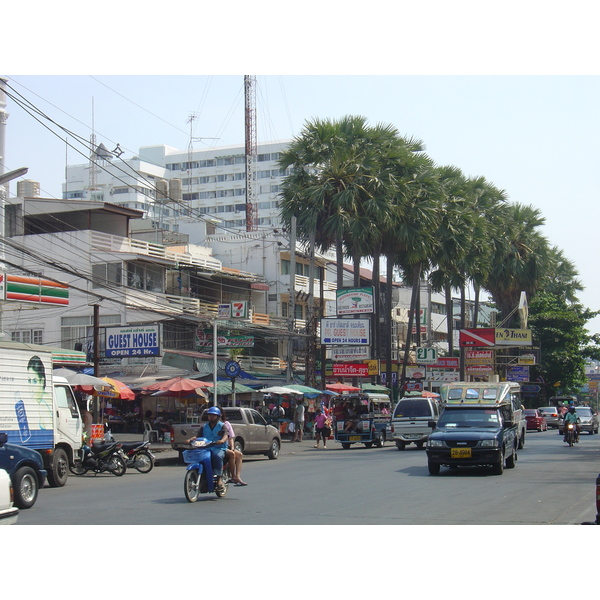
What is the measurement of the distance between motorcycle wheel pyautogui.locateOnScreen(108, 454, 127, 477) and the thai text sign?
22011 millimetres

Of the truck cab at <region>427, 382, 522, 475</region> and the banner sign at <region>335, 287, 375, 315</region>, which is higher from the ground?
the banner sign at <region>335, 287, 375, 315</region>

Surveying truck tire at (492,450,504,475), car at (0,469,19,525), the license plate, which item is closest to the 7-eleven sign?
truck tire at (492,450,504,475)

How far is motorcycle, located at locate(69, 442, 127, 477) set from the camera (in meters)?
21.0

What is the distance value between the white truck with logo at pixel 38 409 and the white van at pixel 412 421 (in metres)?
13.4

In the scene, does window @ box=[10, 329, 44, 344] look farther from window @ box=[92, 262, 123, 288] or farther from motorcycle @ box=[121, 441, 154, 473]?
motorcycle @ box=[121, 441, 154, 473]

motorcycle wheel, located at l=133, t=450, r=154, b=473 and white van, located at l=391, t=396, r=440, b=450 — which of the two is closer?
motorcycle wheel, located at l=133, t=450, r=154, b=473

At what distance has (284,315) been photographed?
52.1 metres

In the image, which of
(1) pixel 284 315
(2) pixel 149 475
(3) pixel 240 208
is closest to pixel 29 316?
(1) pixel 284 315

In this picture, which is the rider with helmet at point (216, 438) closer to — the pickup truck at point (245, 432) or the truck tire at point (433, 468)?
the truck tire at point (433, 468)

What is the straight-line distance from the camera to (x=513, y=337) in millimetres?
59094

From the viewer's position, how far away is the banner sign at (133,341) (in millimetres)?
33062

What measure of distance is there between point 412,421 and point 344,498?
15309 millimetres

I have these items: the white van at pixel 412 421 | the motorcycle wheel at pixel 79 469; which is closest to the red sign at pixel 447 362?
the white van at pixel 412 421

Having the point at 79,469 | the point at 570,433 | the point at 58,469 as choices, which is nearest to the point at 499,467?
the point at 58,469
